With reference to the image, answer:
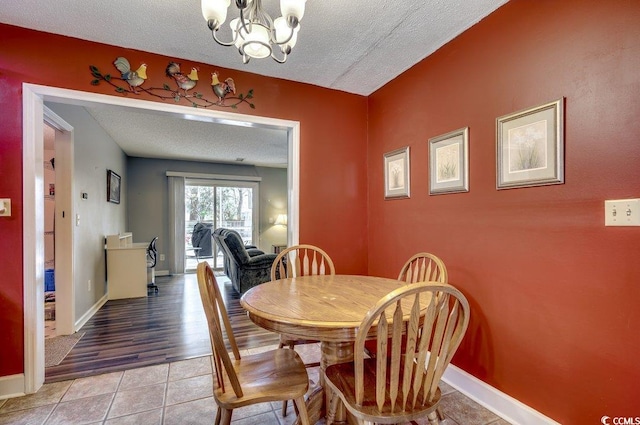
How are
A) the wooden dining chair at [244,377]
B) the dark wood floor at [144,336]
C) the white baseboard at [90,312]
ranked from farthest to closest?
the white baseboard at [90,312], the dark wood floor at [144,336], the wooden dining chair at [244,377]

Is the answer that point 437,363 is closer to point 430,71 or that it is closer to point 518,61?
point 518,61

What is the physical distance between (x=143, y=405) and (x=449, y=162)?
8.29ft

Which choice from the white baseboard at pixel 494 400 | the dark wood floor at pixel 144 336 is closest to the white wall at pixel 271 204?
the dark wood floor at pixel 144 336

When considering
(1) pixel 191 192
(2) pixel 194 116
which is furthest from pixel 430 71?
(1) pixel 191 192

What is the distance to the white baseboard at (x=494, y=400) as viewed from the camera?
1542mm

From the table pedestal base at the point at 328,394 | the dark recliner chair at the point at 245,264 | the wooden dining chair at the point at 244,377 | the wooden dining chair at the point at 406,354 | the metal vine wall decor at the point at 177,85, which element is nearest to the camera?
the wooden dining chair at the point at 406,354

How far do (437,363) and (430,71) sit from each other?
6.66 feet

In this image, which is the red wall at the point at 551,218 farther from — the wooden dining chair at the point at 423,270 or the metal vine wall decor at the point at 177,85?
the metal vine wall decor at the point at 177,85

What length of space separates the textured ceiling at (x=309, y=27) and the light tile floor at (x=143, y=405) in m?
2.39

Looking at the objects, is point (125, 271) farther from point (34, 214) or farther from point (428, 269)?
point (428, 269)

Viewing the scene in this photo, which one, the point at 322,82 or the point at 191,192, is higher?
the point at 322,82

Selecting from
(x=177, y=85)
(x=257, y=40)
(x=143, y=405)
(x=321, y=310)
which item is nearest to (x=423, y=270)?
(x=321, y=310)

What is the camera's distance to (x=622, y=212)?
122 centimetres

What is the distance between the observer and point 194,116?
92.8 inches
